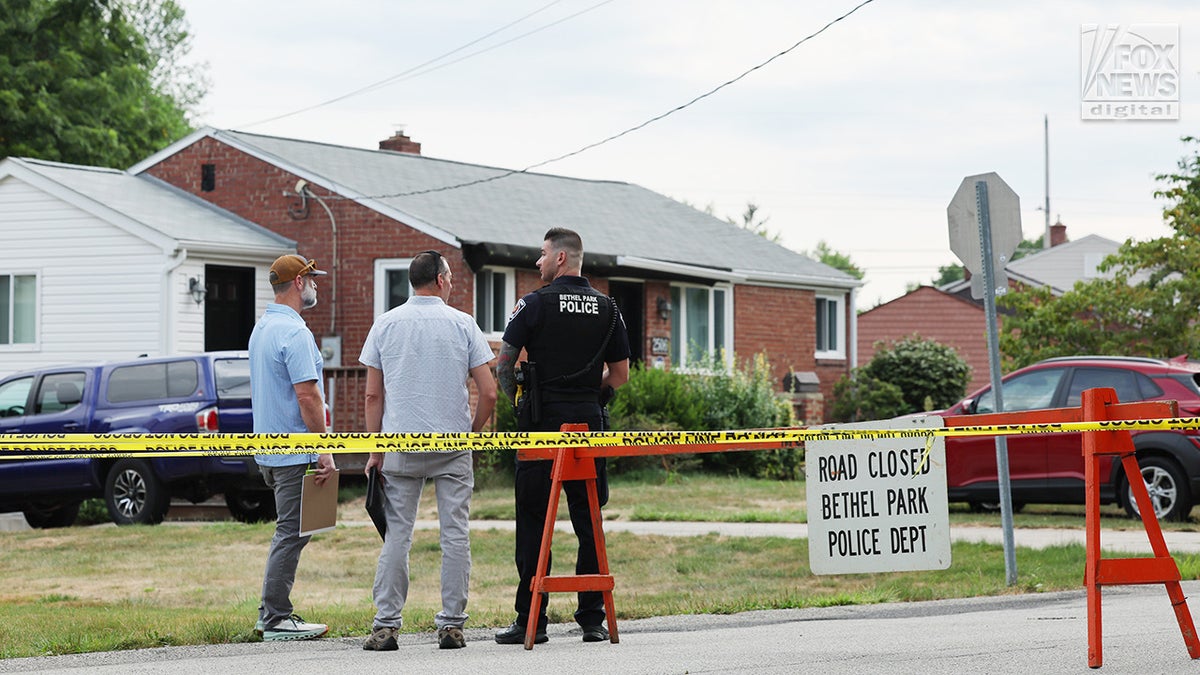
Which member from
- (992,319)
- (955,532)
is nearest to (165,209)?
(955,532)

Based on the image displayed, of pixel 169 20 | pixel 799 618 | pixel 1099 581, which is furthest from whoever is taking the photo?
pixel 169 20

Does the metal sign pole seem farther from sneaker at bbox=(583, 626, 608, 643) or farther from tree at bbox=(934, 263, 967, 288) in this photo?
tree at bbox=(934, 263, 967, 288)

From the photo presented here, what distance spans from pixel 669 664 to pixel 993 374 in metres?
5.09

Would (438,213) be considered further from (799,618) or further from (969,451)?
(799,618)

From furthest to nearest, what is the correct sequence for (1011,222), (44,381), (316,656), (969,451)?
(44,381)
(969,451)
(1011,222)
(316,656)

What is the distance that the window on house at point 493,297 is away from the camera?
2530cm

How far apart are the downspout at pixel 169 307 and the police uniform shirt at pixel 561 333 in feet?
55.3

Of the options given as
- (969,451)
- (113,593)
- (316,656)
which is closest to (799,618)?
(316,656)

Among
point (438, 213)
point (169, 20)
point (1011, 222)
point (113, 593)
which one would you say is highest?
point (169, 20)

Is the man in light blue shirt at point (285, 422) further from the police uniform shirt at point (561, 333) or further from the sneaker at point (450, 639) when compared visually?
the police uniform shirt at point (561, 333)

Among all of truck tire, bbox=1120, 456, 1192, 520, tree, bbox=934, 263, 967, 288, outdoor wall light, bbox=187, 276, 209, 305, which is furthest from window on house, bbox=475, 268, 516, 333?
tree, bbox=934, 263, 967, 288

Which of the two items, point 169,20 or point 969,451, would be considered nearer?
point 969,451

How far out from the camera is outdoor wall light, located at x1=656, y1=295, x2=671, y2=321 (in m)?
28.3

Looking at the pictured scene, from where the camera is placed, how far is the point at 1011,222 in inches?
451
